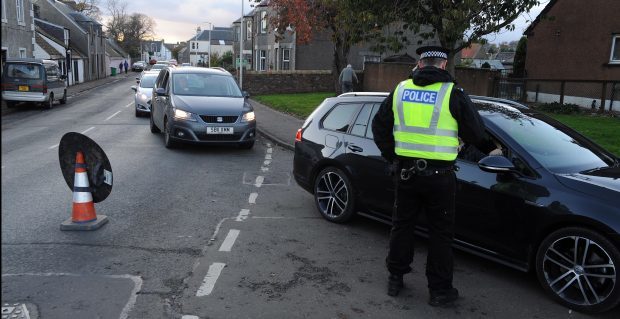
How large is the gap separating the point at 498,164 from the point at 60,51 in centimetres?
4114

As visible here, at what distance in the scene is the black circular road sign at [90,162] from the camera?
18.3 ft

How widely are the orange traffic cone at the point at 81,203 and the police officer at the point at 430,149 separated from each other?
10.9ft

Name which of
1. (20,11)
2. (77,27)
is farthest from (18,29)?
(77,27)

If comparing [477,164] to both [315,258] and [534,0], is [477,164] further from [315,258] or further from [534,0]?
[534,0]

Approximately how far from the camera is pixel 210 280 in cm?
441

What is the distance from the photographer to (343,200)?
611 centimetres

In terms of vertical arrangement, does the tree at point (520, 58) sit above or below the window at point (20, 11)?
below

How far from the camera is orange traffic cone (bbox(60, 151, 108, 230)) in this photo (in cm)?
559

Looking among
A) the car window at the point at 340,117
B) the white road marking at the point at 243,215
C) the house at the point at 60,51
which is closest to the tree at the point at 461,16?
the car window at the point at 340,117

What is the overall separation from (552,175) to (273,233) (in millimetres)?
2909

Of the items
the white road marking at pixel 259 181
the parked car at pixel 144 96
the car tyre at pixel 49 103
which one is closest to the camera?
the white road marking at pixel 259 181

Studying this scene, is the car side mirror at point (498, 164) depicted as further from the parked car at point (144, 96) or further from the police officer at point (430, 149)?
the parked car at point (144, 96)

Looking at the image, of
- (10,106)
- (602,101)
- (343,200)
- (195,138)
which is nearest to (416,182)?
(343,200)

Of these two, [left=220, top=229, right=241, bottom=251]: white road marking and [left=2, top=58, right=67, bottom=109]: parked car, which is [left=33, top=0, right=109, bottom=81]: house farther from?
[left=220, top=229, right=241, bottom=251]: white road marking
